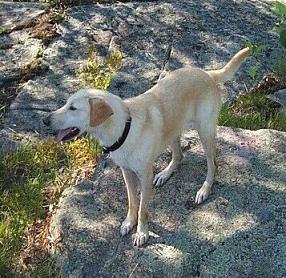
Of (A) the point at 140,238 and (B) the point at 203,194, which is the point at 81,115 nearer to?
(A) the point at 140,238

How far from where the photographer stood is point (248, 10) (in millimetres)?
7777

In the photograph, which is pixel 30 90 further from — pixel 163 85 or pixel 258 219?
pixel 258 219

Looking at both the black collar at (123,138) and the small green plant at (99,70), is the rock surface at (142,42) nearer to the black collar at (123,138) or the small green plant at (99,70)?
the small green plant at (99,70)

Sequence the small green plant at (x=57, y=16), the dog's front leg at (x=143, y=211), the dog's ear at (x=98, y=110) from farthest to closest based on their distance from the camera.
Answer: the small green plant at (x=57, y=16), the dog's front leg at (x=143, y=211), the dog's ear at (x=98, y=110)

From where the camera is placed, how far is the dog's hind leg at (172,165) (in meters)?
4.81

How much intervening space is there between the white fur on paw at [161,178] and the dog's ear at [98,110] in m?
1.11

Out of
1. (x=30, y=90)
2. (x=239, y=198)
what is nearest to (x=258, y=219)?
(x=239, y=198)

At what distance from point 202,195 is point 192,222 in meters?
0.26

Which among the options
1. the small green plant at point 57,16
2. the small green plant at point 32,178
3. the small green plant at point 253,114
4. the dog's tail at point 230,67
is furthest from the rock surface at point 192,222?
the small green plant at point 57,16

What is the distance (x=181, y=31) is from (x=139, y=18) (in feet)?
1.99

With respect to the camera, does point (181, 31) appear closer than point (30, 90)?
No

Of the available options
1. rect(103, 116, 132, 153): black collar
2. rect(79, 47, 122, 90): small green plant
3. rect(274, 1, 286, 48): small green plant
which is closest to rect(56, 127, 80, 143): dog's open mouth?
rect(103, 116, 132, 153): black collar

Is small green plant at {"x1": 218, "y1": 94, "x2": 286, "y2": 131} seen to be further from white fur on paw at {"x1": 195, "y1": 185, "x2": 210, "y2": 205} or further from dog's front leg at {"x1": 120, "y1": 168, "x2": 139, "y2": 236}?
dog's front leg at {"x1": 120, "y1": 168, "x2": 139, "y2": 236}

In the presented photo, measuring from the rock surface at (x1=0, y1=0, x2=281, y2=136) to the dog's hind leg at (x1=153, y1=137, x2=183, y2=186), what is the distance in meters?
1.53
